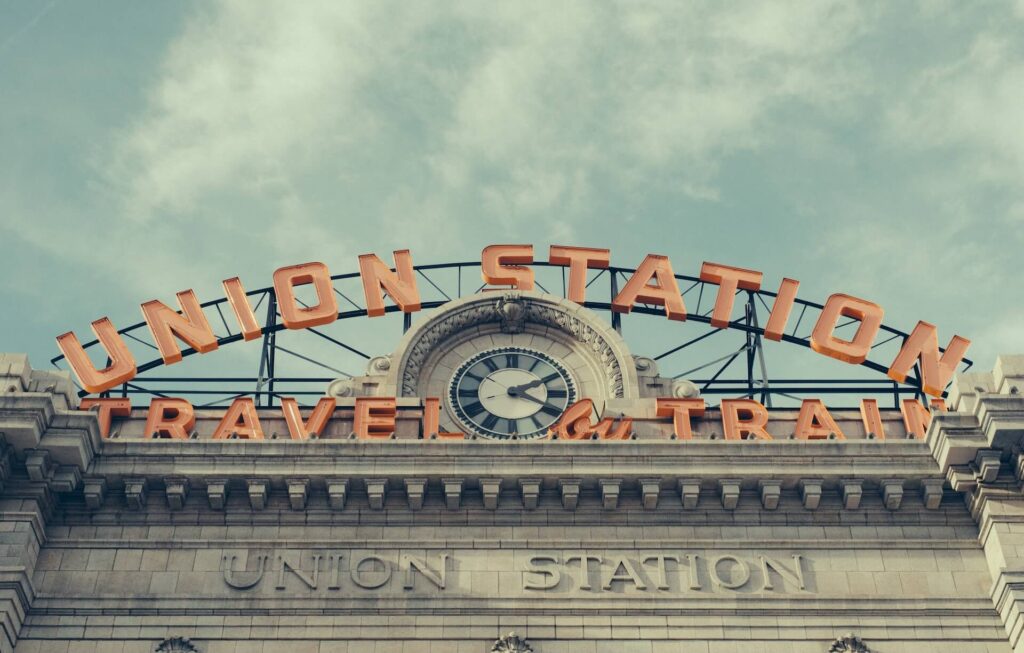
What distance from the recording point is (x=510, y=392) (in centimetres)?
4509

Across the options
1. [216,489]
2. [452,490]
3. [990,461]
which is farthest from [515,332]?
[990,461]

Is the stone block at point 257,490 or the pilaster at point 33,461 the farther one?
the stone block at point 257,490

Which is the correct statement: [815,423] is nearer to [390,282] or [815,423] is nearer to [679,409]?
[679,409]

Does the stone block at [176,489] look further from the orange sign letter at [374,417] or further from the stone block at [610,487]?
the stone block at [610,487]

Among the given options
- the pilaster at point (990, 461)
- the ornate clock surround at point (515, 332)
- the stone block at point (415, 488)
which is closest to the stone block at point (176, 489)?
Answer: the stone block at point (415, 488)

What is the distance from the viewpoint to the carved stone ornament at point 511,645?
1447 inches

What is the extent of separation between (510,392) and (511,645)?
9806mm

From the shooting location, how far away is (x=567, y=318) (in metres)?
46.1

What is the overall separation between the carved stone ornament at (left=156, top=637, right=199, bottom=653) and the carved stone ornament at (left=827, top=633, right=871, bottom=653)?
1425 centimetres

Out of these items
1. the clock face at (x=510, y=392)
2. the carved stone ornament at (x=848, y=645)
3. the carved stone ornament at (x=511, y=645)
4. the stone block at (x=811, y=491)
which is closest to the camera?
the carved stone ornament at (x=511, y=645)

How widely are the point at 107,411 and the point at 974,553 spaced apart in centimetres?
2178

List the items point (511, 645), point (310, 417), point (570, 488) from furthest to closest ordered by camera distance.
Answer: point (310, 417), point (570, 488), point (511, 645)

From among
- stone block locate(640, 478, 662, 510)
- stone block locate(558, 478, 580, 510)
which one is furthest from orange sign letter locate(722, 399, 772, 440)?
stone block locate(558, 478, 580, 510)

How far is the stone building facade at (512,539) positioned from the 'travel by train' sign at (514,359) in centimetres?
227
